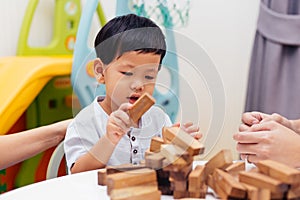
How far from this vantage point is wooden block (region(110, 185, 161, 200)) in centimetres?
43

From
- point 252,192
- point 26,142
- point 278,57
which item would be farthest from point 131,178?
point 278,57

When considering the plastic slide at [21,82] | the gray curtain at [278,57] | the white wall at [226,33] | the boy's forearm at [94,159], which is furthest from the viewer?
the white wall at [226,33]

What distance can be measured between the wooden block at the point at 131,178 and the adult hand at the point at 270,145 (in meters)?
0.25

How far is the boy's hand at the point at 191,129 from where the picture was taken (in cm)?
49

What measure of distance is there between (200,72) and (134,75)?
0.30ft

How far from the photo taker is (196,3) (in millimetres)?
1601

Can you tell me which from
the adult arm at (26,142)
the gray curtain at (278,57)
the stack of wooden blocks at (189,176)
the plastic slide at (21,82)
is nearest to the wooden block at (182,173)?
the stack of wooden blocks at (189,176)

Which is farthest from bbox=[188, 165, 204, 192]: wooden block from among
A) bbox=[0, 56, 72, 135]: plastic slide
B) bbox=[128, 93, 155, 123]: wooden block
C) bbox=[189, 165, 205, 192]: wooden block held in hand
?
bbox=[0, 56, 72, 135]: plastic slide

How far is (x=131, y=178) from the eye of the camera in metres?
0.44

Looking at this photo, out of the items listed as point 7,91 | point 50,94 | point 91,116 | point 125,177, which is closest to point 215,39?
point 50,94

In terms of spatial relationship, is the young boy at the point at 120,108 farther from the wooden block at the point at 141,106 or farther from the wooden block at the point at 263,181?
the wooden block at the point at 263,181

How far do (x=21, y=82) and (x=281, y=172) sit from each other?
2.89 feet

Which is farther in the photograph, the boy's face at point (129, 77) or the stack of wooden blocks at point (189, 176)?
the boy's face at point (129, 77)

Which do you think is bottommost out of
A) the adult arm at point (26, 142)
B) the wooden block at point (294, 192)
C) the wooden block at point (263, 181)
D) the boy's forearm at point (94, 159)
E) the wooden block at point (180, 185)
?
the adult arm at point (26, 142)
